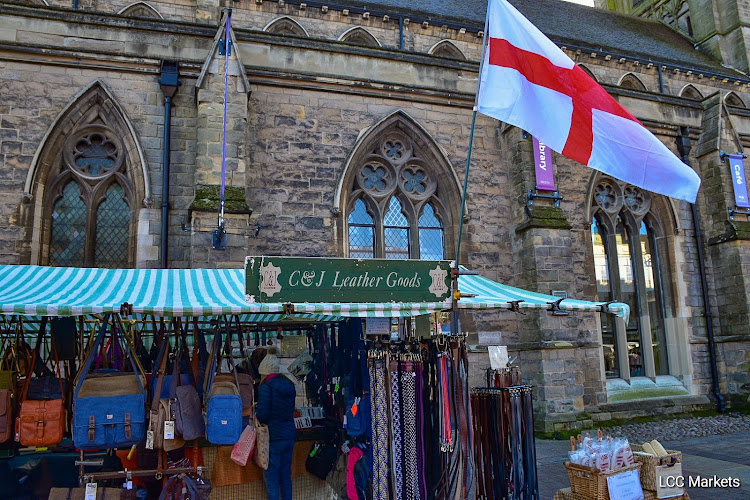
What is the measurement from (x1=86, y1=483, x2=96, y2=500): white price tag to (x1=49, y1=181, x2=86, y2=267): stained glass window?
215 inches

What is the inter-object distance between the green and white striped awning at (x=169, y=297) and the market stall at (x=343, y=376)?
13mm

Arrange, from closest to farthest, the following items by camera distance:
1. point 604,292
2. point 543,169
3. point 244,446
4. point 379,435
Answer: point 379,435 → point 244,446 → point 543,169 → point 604,292

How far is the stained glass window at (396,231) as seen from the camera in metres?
10.8

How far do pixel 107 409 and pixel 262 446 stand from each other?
1464 millimetres

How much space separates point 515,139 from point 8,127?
9.02m

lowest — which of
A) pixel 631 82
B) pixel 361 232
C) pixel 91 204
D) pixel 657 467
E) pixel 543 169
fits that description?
pixel 657 467

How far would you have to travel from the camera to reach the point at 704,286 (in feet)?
42.8

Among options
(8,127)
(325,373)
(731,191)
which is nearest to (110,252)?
(8,127)

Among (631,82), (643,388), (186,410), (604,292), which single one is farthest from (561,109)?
(631,82)

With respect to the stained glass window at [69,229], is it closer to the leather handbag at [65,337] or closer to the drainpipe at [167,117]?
the drainpipe at [167,117]

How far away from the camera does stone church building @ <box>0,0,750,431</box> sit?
8.86 m

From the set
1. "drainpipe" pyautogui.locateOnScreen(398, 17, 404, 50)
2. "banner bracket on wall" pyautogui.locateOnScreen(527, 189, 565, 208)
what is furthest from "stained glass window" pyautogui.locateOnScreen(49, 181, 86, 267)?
"drainpipe" pyautogui.locateOnScreen(398, 17, 404, 50)

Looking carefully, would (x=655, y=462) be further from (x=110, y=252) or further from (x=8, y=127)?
(x=8, y=127)

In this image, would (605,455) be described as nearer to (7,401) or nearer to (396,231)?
(7,401)
